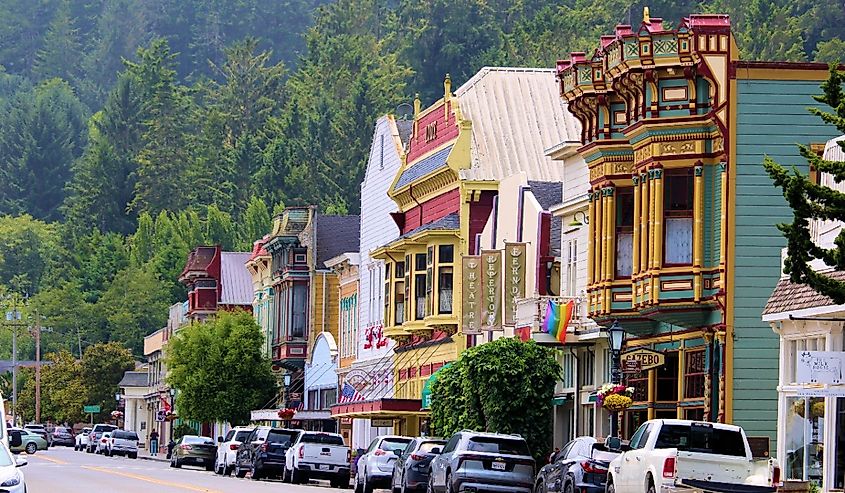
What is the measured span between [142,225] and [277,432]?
110 meters

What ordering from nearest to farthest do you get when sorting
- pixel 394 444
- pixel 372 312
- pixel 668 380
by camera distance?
pixel 668 380, pixel 394 444, pixel 372 312

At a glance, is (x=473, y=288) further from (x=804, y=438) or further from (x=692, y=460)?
(x=692, y=460)

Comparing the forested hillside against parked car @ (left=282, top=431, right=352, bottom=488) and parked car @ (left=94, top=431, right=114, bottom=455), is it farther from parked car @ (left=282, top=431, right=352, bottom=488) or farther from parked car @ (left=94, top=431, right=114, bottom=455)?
parked car @ (left=282, top=431, right=352, bottom=488)

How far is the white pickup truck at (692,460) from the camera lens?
29.6 meters

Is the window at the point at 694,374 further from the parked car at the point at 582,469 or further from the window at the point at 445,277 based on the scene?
the window at the point at 445,277

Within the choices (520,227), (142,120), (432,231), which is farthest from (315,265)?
(142,120)

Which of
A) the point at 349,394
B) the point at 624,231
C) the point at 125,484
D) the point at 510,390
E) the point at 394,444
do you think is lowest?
the point at 125,484

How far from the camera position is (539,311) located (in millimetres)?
49188

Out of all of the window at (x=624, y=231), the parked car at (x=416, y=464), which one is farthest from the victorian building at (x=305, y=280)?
the parked car at (x=416, y=464)

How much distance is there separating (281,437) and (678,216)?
61.9ft

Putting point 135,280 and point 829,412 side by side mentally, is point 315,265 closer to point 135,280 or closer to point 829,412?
point 829,412

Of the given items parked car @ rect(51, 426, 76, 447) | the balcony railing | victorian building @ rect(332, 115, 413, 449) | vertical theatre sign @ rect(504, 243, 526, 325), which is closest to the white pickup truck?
the balcony railing

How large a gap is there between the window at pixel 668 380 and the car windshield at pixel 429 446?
509 centimetres

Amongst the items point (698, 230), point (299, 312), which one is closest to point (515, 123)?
point (698, 230)
